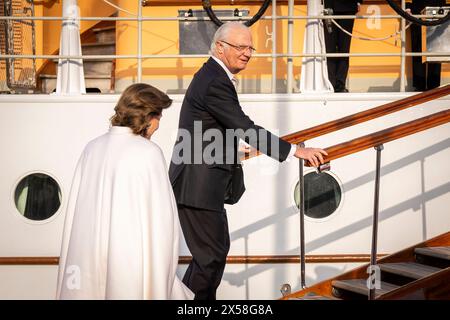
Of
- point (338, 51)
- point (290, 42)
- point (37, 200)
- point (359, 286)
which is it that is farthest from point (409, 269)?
point (37, 200)

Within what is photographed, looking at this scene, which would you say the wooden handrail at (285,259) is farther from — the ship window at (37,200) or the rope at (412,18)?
the rope at (412,18)

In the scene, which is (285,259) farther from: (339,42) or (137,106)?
(137,106)

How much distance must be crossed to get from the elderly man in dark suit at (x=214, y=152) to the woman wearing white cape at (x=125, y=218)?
2.48 feet

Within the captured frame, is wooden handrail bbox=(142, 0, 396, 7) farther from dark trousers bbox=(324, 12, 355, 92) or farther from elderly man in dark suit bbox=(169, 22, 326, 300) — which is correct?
elderly man in dark suit bbox=(169, 22, 326, 300)

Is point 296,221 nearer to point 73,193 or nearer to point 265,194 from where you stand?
point 265,194

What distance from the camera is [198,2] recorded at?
22.3 ft

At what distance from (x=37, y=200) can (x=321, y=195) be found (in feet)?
6.43

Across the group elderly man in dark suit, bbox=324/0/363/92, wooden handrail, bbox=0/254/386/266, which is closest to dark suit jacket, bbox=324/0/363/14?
elderly man in dark suit, bbox=324/0/363/92

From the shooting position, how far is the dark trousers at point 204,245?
4.20 meters

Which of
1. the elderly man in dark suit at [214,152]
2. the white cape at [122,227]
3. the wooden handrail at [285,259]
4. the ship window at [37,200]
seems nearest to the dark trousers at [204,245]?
the elderly man in dark suit at [214,152]

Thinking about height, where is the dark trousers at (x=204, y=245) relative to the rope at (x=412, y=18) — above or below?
below

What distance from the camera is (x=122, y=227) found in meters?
3.31
